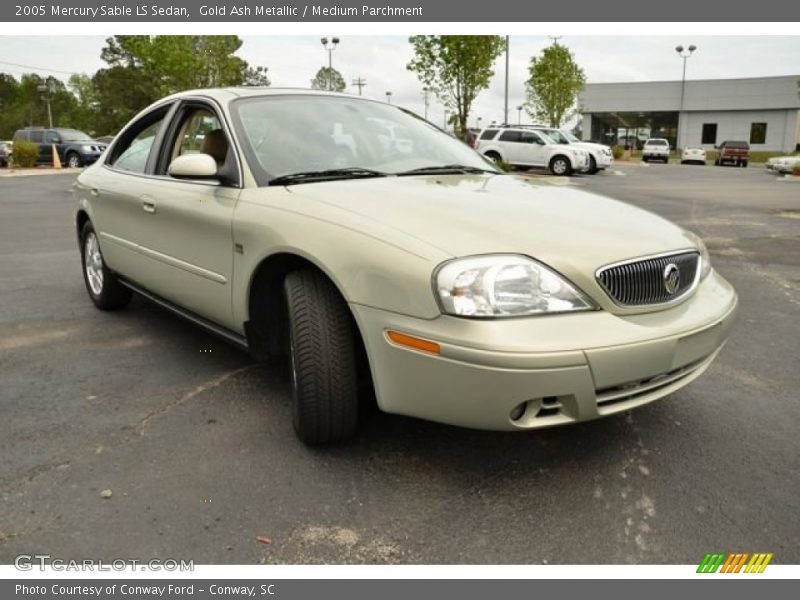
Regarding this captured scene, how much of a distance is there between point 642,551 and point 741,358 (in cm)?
228

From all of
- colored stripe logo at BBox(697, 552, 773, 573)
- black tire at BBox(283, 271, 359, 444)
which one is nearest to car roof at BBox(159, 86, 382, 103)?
black tire at BBox(283, 271, 359, 444)

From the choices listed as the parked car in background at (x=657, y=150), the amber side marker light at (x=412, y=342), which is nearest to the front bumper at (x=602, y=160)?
the parked car in background at (x=657, y=150)

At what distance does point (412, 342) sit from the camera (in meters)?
2.39

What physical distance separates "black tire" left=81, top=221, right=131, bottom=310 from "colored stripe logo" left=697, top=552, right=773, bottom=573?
400 centimetres

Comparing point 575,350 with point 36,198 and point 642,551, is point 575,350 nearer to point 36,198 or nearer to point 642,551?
point 642,551

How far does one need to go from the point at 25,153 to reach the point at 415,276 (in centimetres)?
3066

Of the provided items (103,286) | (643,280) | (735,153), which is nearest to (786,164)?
(735,153)

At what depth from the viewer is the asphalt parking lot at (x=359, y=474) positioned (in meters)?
2.28

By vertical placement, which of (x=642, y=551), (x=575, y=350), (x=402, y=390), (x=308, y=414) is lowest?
(x=642, y=551)

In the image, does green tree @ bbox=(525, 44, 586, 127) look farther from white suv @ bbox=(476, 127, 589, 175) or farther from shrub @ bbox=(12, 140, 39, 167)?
shrub @ bbox=(12, 140, 39, 167)

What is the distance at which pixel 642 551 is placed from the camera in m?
2.23

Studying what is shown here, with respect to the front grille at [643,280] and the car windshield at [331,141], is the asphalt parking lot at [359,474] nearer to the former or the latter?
the front grille at [643,280]

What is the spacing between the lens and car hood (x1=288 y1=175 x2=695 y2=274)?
2.45 m

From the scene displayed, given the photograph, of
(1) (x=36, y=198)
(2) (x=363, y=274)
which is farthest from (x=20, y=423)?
(1) (x=36, y=198)
